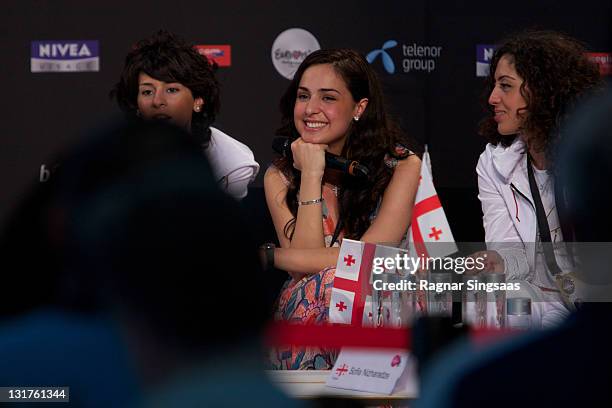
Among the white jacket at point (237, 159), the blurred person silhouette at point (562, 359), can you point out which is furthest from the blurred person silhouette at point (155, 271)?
the white jacket at point (237, 159)

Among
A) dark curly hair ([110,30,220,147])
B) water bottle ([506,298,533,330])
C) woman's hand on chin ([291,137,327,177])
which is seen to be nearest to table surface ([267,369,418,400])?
water bottle ([506,298,533,330])

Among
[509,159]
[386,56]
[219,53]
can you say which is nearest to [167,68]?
[219,53]

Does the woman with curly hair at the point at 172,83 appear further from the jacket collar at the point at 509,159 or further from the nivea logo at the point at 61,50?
the jacket collar at the point at 509,159

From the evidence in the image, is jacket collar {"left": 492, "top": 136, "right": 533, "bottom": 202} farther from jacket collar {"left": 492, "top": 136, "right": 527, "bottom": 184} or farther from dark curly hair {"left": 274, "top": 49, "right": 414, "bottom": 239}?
dark curly hair {"left": 274, "top": 49, "right": 414, "bottom": 239}

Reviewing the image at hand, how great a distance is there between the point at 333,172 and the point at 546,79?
2.88 ft

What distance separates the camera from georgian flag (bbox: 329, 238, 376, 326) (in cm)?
227

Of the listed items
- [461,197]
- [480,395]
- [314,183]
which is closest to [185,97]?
[314,183]

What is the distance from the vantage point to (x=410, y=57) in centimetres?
441

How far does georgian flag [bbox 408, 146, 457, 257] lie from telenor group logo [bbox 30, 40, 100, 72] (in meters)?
1.73

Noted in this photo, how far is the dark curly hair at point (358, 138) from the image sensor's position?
3.12 meters

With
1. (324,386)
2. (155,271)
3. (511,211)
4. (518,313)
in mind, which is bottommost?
(324,386)

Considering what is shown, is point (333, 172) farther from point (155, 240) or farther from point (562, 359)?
point (155, 240)

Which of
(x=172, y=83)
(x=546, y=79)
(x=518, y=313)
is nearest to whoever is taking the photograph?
(x=518, y=313)

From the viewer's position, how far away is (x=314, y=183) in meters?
3.14
